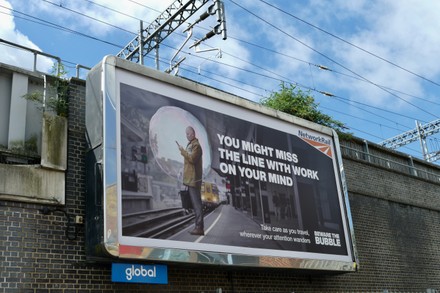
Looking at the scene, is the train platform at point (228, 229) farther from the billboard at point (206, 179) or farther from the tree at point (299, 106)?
the tree at point (299, 106)

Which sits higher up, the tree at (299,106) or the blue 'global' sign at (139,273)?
the tree at (299,106)

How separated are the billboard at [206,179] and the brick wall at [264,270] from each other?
1.92ft

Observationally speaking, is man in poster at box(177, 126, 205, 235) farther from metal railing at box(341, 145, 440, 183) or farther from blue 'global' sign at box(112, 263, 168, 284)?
metal railing at box(341, 145, 440, 183)

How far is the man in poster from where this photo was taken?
993 centimetres

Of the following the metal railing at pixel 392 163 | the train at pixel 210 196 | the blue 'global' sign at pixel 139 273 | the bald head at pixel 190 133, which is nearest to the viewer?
the blue 'global' sign at pixel 139 273

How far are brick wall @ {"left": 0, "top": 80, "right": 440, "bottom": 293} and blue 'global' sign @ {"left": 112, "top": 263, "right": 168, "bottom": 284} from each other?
51cm

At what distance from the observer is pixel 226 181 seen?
35.2ft

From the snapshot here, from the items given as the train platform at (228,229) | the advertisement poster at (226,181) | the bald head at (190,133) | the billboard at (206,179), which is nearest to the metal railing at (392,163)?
the advertisement poster at (226,181)

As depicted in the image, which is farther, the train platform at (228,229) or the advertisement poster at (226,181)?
the train platform at (228,229)

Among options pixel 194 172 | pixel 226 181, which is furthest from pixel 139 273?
pixel 226 181

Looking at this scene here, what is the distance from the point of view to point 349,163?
618 inches

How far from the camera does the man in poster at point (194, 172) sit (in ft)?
32.6

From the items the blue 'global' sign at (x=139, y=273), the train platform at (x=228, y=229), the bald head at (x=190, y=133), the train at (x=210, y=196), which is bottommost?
the blue 'global' sign at (x=139, y=273)

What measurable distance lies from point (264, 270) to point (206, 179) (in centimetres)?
234
